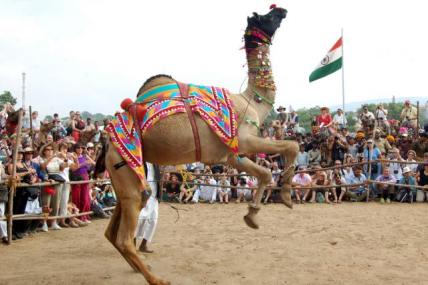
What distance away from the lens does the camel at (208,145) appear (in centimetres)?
532

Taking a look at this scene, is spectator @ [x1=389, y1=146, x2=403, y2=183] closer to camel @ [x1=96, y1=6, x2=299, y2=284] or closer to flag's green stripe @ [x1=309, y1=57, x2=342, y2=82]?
flag's green stripe @ [x1=309, y1=57, x2=342, y2=82]

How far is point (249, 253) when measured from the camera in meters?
7.23

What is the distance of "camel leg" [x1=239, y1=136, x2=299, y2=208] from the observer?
5.61m

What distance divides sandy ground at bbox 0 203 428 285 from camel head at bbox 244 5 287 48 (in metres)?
2.78

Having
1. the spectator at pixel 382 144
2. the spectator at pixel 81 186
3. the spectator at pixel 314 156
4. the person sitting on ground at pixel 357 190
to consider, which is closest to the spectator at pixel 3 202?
the spectator at pixel 81 186

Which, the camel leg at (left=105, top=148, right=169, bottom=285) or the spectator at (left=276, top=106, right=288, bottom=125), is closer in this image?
the camel leg at (left=105, top=148, right=169, bottom=285)

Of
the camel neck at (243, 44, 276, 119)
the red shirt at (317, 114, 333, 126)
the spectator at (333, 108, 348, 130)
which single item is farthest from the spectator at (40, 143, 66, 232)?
the spectator at (333, 108, 348, 130)

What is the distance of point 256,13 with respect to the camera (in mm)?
5840

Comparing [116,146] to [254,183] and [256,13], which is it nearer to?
[256,13]

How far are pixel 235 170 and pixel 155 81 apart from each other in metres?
8.85

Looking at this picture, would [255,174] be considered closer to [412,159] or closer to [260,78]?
[260,78]

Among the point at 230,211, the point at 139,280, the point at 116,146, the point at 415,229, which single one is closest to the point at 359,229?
the point at 415,229

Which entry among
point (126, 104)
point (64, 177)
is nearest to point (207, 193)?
point (64, 177)

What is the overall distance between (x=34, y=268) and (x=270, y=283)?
3.18 meters
